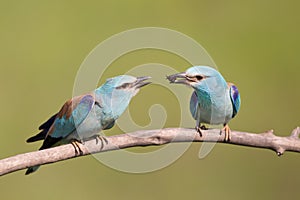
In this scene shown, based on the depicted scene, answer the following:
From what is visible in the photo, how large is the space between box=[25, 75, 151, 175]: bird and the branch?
55 millimetres

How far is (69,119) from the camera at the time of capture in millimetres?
2596

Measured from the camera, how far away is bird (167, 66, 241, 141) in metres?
2.43

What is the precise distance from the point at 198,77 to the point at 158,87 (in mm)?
2252

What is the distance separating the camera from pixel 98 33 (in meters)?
5.02

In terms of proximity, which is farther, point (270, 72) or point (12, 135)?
point (270, 72)

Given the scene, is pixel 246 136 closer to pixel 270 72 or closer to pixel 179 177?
pixel 179 177

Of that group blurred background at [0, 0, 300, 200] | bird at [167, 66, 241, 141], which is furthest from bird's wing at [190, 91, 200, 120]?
blurred background at [0, 0, 300, 200]

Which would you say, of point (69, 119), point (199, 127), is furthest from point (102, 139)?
point (199, 127)

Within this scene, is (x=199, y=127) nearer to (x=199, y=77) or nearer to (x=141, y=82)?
(x=199, y=77)

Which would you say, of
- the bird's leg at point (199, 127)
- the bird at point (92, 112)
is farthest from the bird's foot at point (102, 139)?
the bird's leg at point (199, 127)

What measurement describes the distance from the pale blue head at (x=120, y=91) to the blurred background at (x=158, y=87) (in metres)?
1.58

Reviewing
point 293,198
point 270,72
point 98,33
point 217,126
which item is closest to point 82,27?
point 98,33

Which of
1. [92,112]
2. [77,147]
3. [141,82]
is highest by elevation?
[141,82]

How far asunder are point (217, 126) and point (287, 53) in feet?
8.56
